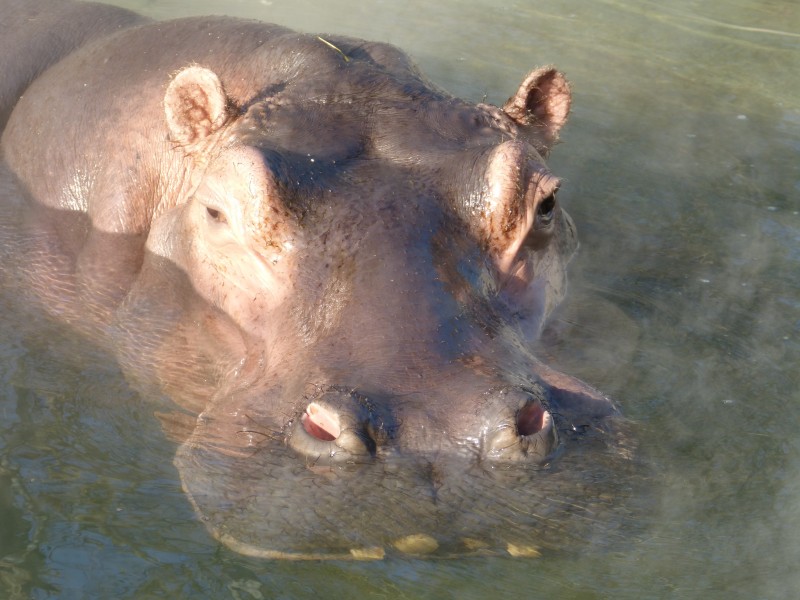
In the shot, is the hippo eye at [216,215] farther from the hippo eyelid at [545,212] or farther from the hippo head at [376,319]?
the hippo eyelid at [545,212]

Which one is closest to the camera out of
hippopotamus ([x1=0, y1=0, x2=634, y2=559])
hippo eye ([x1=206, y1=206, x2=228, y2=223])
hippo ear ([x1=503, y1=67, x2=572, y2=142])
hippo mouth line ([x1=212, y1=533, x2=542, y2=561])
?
hippo mouth line ([x1=212, y1=533, x2=542, y2=561])

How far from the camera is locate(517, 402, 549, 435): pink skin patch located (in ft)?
11.4

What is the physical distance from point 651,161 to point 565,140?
62cm

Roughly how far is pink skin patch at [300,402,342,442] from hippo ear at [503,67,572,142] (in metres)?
2.50

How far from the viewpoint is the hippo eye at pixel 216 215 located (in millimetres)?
4566

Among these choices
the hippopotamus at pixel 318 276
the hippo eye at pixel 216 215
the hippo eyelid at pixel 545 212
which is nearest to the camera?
the hippopotamus at pixel 318 276

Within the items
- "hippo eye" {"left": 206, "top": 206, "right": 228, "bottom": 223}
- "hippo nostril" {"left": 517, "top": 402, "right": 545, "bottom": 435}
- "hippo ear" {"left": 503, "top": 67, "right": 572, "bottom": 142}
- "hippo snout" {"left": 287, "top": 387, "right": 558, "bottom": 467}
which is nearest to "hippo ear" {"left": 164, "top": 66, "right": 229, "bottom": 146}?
"hippo eye" {"left": 206, "top": 206, "right": 228, "bottom": 223}

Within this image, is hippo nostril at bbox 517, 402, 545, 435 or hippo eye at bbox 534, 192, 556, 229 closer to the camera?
hippo nostril at bbox 517, 402, 545, 435

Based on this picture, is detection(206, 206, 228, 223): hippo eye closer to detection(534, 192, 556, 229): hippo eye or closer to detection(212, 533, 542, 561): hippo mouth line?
detection(534, 192, 556, 229): hippo eye

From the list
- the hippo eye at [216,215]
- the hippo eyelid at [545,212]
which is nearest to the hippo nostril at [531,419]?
the hippo eyelid at [545,212]

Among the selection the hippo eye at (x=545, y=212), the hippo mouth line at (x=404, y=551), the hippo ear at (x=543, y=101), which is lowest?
the hippo mouth line at (x=404, y=551)

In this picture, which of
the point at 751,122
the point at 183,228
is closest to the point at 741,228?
the point at 751,122

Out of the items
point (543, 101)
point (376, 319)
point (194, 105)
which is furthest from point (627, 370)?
point (194, 105)

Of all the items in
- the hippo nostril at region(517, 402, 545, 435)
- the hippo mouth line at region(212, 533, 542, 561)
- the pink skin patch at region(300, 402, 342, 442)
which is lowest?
the hippo mouth line at region(212, 533, 542, 561)
